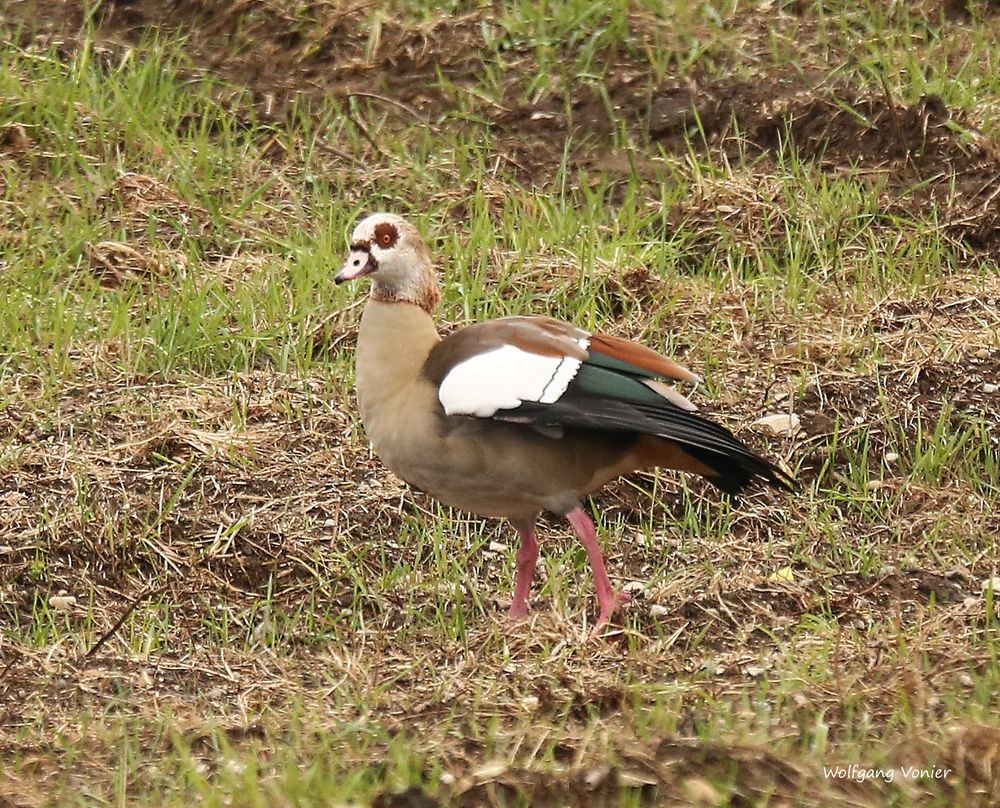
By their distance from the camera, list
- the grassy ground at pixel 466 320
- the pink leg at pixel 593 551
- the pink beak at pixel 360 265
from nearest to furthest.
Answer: the grassy ground at pixel 466 320 → the pink leg at pixel 593 551 → the pink beak at pixel 360 265

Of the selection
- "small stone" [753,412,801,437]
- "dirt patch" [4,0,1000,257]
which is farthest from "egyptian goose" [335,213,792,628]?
"dirt patch" [4,0,1000,257]

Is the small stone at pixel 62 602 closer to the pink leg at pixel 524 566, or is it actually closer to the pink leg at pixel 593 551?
the pink leg at pixel 524 566

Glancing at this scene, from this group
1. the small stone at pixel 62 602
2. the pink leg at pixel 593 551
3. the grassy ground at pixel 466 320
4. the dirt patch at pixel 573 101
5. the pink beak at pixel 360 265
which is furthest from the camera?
the dirt patch at pixel 573 101

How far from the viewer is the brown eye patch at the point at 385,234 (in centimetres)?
466

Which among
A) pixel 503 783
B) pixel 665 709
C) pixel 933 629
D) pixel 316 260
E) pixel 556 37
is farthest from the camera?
pixel 556 37

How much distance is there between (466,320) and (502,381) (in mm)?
1763

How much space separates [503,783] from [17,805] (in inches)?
38.9

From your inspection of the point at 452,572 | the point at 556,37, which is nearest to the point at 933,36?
the point at 556,37

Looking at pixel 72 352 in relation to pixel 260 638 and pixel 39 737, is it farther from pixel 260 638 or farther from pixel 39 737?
pixel 39 737

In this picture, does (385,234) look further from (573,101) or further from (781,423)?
(573,101)

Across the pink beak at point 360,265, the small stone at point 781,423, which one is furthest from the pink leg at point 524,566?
the small stone at point 781,423

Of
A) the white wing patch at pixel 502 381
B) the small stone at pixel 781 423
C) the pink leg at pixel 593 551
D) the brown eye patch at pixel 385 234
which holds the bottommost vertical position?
the pink leg at pixel 593 551

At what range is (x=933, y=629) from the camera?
4.27 m

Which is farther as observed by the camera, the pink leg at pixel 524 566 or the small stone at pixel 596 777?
the pink leg at pixel 524 566
